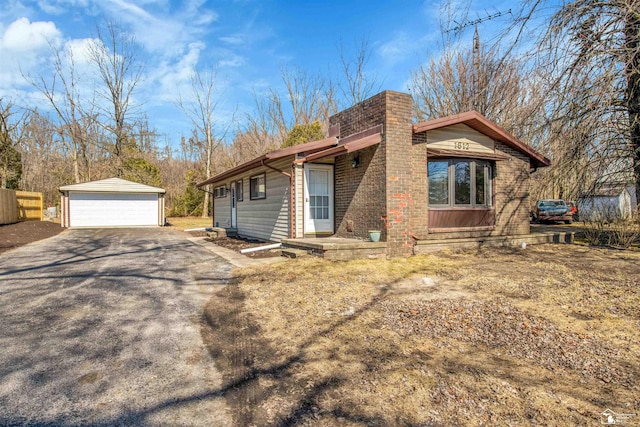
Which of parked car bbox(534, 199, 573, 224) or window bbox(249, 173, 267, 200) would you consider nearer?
window bbox(249, 173, 267, 200)

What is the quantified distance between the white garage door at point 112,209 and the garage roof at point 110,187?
0.35 meters

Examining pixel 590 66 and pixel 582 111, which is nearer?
pixel 590 66

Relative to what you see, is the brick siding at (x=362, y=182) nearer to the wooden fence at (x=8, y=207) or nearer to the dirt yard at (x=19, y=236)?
the dirt yard at (x=19, y=236)

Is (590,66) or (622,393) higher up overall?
(590,66)

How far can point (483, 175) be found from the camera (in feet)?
33.1

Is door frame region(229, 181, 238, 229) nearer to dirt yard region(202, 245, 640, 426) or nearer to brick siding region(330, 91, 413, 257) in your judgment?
brick siding region(330, 91, 413, 257)

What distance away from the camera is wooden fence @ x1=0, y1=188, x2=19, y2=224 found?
16970mm

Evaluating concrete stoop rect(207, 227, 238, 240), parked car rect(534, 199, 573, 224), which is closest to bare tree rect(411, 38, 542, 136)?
parked car rect(534, 199, 573, 224)

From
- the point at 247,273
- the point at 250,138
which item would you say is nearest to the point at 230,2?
the point at 247,273

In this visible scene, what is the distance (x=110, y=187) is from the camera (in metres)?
20.0

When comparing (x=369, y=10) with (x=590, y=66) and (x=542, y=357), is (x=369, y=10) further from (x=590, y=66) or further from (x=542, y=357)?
(x=542, y=357)

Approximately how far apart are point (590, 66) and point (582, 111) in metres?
1.05

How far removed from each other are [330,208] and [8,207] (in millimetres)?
17843

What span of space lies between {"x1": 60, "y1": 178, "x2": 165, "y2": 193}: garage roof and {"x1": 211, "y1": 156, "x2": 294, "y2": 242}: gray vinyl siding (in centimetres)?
816
